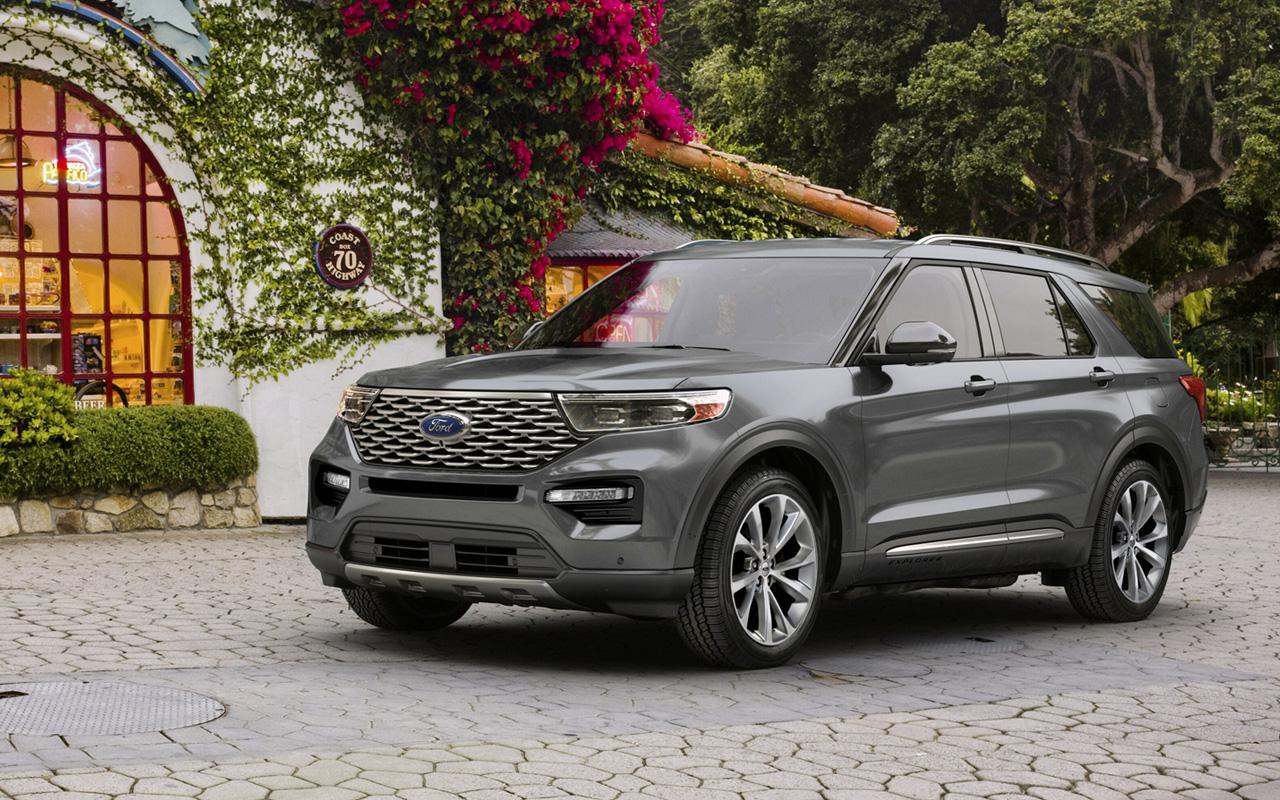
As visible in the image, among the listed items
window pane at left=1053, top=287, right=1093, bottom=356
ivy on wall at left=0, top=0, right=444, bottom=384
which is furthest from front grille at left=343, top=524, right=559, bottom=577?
ivy on wall at left=0, top=0, right=444, bottom=384

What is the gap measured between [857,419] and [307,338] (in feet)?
27.9

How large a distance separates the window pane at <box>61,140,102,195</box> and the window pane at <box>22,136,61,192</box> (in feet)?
0.26

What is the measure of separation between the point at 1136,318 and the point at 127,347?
8.96 m

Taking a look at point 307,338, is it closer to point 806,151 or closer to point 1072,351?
point 1072,351

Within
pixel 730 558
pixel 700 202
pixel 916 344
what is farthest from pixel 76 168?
pixel 730 558

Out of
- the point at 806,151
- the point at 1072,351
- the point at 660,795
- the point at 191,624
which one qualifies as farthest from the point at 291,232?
the point at 806,151

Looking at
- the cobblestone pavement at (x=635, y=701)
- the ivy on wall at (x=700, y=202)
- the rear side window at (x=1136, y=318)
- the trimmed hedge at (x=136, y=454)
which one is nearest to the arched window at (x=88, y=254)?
the trimmed hedge at (x=136, y=454)

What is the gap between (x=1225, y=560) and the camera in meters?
13.3

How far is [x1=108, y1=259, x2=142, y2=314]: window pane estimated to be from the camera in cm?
1547

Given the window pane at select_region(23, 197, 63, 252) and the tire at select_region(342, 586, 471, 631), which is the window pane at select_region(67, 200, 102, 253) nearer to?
the window pane at select_region(23, 197, 63, 252)

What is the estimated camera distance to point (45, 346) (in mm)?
15281

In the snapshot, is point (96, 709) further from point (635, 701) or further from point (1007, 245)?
point (1007, 245)

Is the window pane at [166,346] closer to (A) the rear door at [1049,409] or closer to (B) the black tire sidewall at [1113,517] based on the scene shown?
(A) the rear door at [1049,409]

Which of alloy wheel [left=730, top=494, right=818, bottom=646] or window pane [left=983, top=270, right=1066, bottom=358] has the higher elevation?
window pane [left=983, top=270, right=1066, bottom=358]
